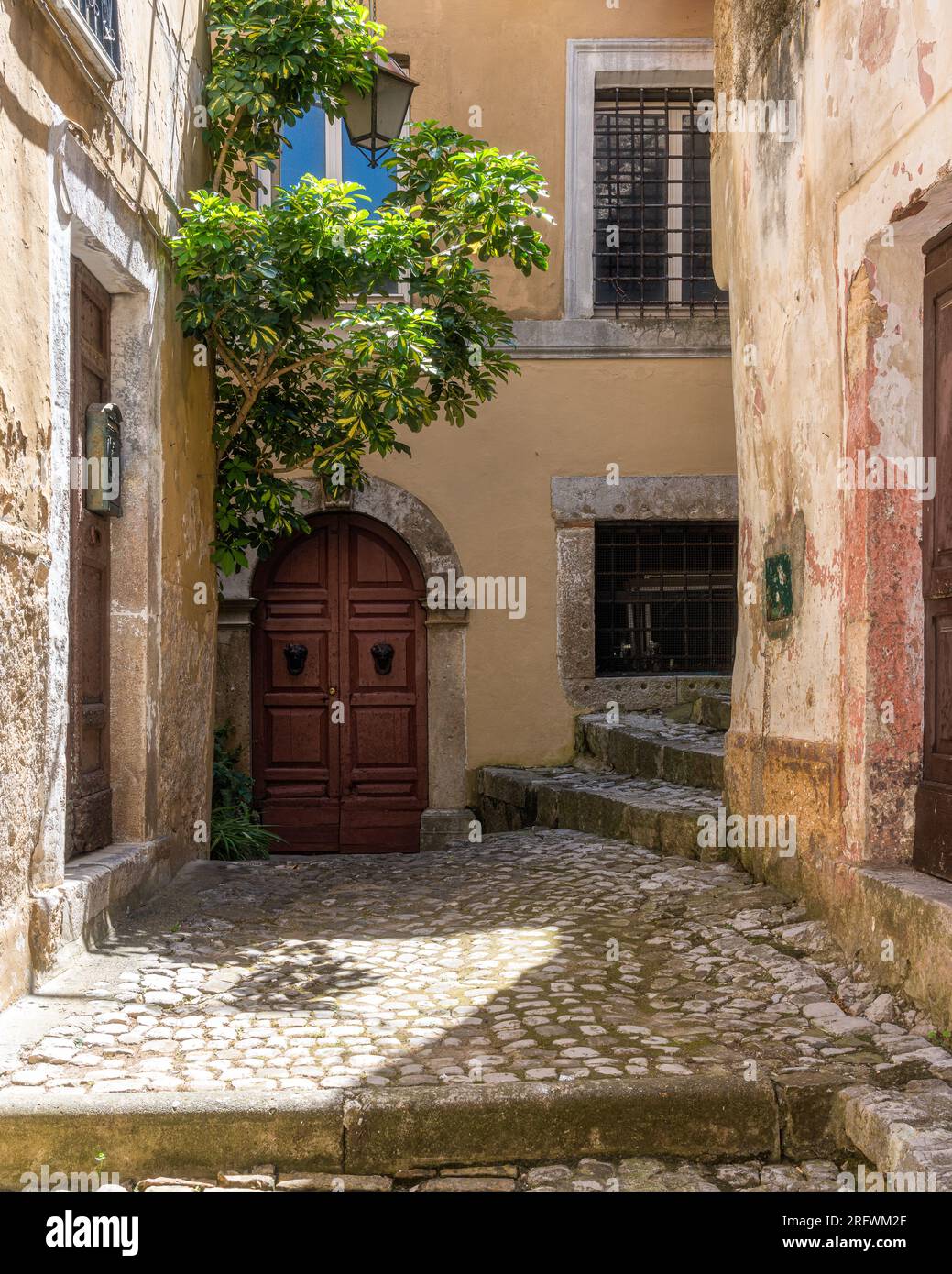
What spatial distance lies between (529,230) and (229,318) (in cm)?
150

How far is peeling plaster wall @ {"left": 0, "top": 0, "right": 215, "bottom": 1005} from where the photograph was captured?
368 centimetres

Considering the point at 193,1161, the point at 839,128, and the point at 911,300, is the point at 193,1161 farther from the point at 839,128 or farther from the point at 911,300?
the point at 839,128

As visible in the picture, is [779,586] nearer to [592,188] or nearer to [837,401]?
[837,401]

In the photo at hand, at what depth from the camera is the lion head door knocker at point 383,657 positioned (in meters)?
8.74

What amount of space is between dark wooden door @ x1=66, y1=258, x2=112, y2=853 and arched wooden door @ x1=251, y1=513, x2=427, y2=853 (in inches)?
139

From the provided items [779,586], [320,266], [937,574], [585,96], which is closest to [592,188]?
[585,96]

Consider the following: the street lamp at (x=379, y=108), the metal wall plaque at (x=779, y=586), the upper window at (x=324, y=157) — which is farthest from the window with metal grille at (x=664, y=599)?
A: the metal wall plaque at (x=779, y=586)

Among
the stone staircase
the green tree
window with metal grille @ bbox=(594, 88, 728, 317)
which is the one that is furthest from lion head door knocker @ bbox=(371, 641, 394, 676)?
window with metal grille @ bbox=(594, 88, 728, 317)

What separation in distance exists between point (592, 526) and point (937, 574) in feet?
15.5

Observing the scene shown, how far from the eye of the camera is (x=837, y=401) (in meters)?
4.47

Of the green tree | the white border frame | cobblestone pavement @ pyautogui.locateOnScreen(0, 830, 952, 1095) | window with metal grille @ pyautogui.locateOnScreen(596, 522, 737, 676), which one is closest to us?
cobblestone pavement @ pyautogui.locateOnScreen(0, 830, 952, 1095)

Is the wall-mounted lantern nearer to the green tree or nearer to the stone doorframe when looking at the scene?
the green tree

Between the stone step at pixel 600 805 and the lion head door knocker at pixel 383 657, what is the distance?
1004 mm

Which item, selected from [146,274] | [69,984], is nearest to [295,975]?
[69,984]
